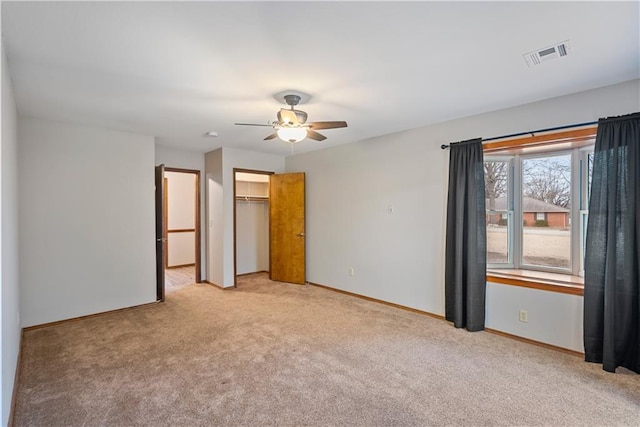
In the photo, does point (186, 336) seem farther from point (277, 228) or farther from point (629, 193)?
point (629, 193)

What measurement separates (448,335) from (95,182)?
15.9 feet

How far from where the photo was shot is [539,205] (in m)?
3.69

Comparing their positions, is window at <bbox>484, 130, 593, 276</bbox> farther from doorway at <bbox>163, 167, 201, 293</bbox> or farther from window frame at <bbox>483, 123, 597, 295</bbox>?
doorway at <bbox>163, 167, 201, 293</bbox>

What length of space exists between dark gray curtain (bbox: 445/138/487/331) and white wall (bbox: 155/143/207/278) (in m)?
4.35

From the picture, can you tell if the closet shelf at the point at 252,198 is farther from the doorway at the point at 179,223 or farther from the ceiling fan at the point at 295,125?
the ceiling fan at the point at 295,125

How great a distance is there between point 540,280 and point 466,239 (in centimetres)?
83

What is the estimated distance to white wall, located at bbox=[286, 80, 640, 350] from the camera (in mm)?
3059

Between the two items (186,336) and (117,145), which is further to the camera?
(117,145)

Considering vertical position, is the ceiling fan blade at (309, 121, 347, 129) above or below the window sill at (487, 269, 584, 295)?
above

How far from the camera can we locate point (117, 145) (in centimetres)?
425

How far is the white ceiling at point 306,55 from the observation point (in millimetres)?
1772

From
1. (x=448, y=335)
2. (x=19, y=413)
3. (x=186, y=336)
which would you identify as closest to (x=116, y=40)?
(x=19, y=413)

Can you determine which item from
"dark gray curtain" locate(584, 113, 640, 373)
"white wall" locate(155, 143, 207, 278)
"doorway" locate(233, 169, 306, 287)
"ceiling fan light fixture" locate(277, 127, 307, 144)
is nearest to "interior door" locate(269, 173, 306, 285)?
"doorway" locate(233, 169, 306, 287)

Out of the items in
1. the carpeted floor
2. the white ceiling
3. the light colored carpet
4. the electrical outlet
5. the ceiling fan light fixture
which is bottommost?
the light colored carpet
